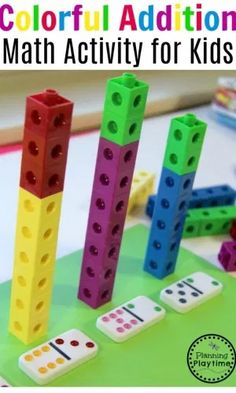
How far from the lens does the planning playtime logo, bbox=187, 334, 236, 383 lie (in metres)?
0.83

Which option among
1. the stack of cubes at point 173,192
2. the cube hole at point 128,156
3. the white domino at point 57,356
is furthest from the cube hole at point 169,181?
the white domino at point 57,356

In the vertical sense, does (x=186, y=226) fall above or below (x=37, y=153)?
below

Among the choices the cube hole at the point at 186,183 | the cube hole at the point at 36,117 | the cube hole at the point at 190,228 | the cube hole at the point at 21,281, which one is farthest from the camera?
the cube hole at the point at 190,228

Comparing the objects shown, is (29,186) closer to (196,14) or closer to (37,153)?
(37,153)

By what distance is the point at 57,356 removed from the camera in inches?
31.7

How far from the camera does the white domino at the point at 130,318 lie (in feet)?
2.81

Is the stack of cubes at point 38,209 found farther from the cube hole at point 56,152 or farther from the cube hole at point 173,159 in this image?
the cube hole at point 173,159

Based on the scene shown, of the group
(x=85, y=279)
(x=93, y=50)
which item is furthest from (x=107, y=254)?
(x=93, y=50)

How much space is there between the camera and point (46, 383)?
0.78m

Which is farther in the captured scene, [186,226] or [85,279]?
[186,226]

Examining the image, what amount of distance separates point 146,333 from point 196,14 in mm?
706

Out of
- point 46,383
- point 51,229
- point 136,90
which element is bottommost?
point 46,383

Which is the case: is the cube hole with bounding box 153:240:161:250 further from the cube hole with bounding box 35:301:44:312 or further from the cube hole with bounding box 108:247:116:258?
the cube hole with bounding box 35:301:44:312

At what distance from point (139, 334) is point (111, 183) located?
184 millimetres
